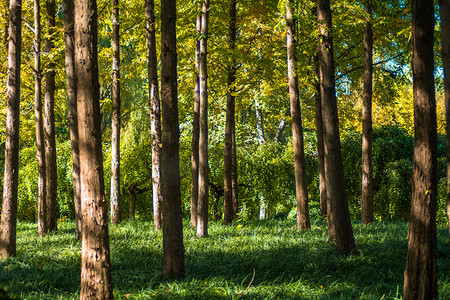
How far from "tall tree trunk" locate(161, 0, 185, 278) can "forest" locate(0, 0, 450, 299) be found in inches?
0.9

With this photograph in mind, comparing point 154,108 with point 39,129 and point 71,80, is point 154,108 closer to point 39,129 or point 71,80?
point 71,80

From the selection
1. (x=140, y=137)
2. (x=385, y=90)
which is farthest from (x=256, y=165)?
(x=140, y=137)

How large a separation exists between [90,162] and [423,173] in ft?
12.7

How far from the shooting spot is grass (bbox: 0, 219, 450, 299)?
5.90 meters

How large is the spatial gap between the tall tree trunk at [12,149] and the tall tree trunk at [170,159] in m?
3.46

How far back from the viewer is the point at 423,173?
489 centimetres

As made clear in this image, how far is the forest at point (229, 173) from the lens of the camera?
5172 millimetres

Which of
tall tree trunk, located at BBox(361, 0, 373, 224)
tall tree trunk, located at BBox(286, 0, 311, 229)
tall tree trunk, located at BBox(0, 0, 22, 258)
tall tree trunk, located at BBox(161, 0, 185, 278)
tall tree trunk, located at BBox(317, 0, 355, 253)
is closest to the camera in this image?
tall tree trunk, located at BBox(161, 0, 185, 278)

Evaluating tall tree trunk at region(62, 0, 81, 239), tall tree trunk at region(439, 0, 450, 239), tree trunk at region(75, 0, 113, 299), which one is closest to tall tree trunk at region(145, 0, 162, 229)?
tall tree trunk at region(62, 0, 81, 239)

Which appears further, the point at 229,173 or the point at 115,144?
the point at 115,144

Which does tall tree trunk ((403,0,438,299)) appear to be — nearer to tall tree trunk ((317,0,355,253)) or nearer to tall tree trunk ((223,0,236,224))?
tall tree trunk ((317,0,355,253))

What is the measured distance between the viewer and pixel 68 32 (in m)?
9.51

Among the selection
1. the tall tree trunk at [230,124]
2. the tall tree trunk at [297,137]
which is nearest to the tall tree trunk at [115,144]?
the tall tree trunk at [230,124]

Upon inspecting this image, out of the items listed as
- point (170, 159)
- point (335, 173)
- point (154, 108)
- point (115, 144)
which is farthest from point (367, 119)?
point (115, 144)
